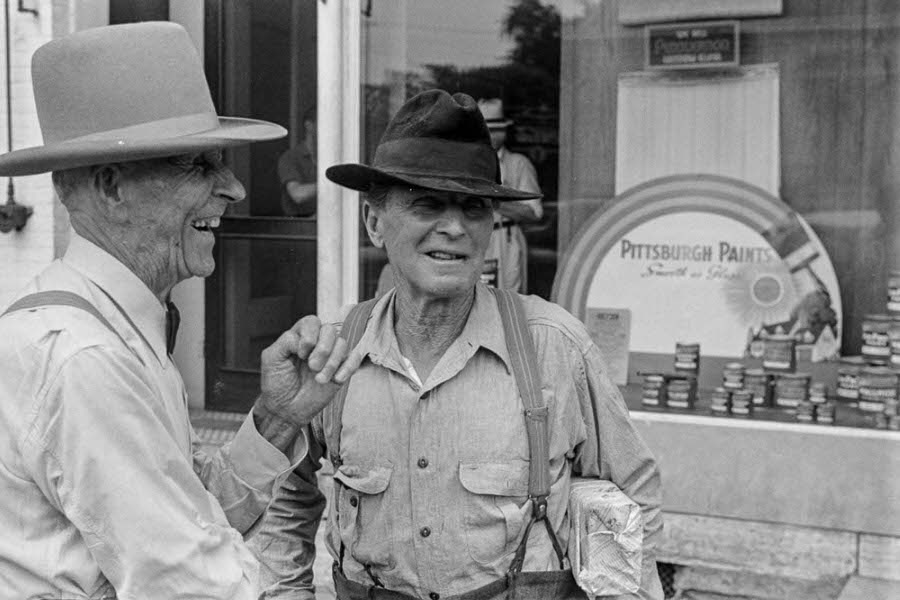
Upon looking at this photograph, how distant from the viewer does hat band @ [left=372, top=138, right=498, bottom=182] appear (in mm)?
2492

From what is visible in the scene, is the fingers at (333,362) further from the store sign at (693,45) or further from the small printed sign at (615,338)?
the store sign at (693,45)

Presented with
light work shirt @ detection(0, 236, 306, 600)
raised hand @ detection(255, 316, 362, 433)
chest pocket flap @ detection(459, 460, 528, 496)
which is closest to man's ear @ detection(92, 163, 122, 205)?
light work shirt @ detection(0, 236, 306, 600)

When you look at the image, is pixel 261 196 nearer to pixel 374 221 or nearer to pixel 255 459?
pixel 374 221

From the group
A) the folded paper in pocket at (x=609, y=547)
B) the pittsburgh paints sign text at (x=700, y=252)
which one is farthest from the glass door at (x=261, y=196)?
the folded paper in pocket at (x=609, y=547)

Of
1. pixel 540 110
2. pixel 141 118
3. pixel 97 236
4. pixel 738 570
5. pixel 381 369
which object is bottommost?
pixel 738 570

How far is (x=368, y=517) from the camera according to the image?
96.0 inches

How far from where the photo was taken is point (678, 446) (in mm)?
5129

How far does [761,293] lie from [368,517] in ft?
Result: 10.9

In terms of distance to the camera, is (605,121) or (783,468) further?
(605,121)

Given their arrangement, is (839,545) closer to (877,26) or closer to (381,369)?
(877,26)

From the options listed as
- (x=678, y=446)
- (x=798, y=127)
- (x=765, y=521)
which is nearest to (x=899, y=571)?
(x=765, y=521)

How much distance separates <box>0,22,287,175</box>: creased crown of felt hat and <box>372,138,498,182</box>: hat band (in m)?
0.65

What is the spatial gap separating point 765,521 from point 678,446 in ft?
1.65

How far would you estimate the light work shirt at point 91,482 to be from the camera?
1.60 meters
